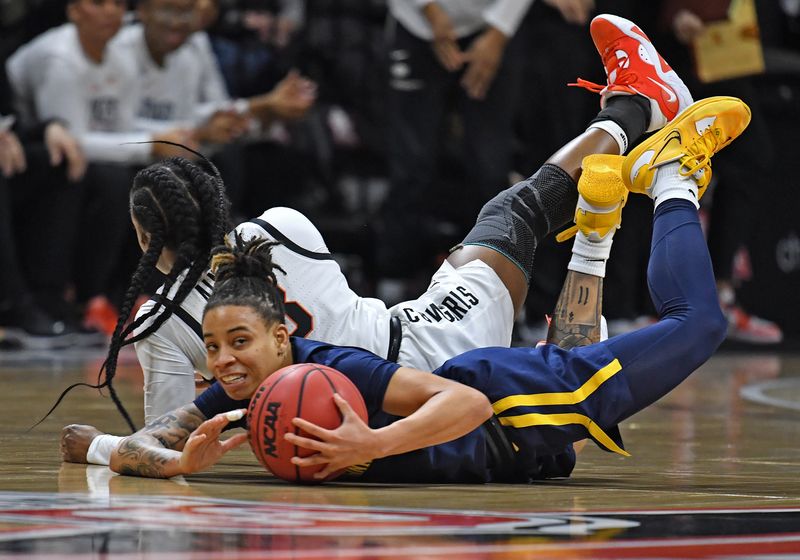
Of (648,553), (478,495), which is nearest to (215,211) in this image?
(478,495)

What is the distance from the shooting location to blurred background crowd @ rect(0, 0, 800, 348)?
834cm

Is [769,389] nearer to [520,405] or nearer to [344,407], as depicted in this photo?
[520,405]

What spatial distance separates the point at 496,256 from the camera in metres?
4.41

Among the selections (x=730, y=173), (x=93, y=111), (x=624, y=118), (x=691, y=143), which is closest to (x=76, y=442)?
(x=691, y=143)

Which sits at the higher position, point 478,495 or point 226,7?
point 478,495

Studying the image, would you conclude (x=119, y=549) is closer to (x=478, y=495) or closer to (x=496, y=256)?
(x=478, y=495)

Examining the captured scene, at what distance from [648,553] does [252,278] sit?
58.4 inches

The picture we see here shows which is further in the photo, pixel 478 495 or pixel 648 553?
pixel 478 495

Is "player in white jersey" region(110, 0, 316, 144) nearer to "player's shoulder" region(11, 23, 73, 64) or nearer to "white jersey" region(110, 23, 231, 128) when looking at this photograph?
"white jersey" region(110, 23, 231, 128)

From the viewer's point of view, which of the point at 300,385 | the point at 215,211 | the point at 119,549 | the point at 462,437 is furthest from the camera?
the point at 215,211

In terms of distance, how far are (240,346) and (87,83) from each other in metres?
5.88

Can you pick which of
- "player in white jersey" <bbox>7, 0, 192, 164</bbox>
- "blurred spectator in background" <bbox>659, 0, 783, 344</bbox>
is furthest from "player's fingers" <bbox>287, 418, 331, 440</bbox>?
"blurred spectator in background" <bbox>659, 0, 783, 344</bbox>

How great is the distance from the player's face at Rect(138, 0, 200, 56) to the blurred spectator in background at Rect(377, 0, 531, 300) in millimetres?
1463

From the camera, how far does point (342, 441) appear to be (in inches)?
125
